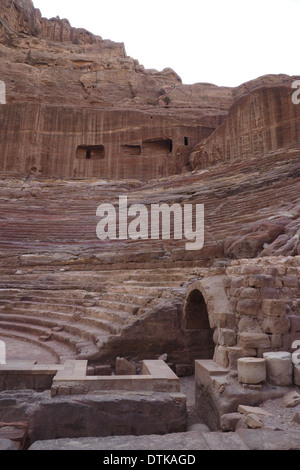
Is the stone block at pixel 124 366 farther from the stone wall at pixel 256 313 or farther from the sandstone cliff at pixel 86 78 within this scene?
the sandstone cliff at pixel 86 78

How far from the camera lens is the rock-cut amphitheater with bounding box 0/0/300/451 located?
11.4 feet

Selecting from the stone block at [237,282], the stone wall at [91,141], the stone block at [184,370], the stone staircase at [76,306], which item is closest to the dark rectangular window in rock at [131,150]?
the stone wall at [91,141]

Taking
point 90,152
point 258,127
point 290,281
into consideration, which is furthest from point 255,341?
point 90,152

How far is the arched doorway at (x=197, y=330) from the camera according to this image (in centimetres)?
577

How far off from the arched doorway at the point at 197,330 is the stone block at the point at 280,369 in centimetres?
218

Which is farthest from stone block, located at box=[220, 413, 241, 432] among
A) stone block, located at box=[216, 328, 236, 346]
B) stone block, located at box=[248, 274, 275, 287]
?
stone block, located at box=[248, 274, 275, 287]

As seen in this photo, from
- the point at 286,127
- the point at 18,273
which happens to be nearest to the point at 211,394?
the point at 18,273

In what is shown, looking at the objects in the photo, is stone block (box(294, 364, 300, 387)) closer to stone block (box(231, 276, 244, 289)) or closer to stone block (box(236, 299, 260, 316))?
stone block (box(236, 299, 260, 316))

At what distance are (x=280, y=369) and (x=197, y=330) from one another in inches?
90.2

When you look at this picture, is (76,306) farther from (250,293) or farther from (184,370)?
(250,293)

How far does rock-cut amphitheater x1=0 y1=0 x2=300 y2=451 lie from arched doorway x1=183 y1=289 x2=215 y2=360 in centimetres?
2
